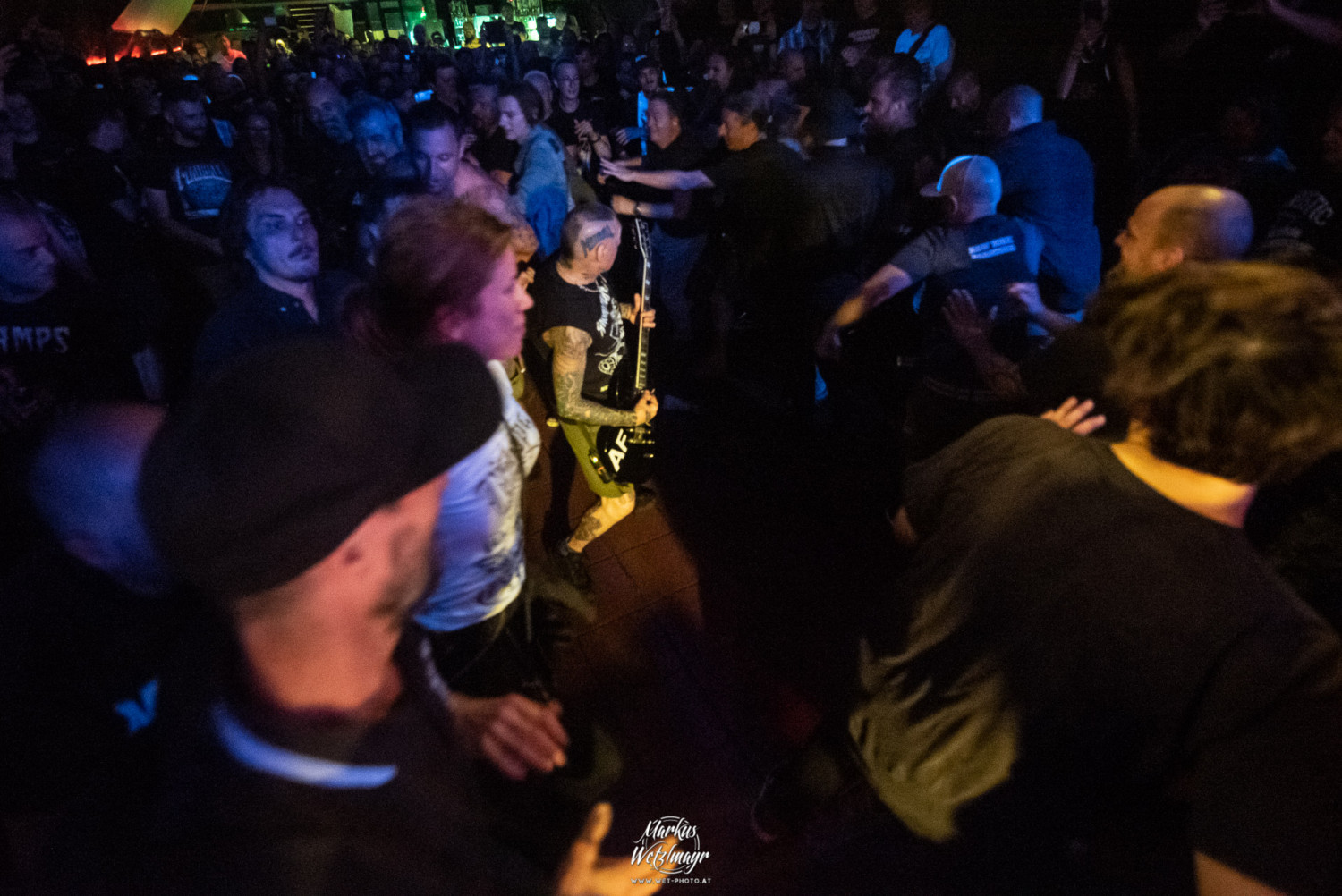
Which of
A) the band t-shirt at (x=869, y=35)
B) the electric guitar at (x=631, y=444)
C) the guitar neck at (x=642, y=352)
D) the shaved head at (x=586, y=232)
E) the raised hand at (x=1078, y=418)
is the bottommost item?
the electric guitar at (x=631, y=444)

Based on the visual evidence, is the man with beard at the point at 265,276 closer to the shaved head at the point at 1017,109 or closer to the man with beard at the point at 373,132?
the man with beard at the point at 373,132

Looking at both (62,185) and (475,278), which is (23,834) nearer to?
(475,278)

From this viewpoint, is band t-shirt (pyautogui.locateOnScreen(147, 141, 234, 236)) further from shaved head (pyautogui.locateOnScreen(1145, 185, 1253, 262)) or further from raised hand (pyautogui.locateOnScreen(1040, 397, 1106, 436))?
shaved head (pyautogui.locateOnScreen(1145, 185, 1253, 262))

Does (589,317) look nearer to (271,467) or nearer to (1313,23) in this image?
(271,467)

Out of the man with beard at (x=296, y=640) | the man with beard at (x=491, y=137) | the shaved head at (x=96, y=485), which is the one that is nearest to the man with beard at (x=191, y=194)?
the man with beard at (x=491, y=137)

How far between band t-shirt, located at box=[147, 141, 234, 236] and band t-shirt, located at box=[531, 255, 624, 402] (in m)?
2.67

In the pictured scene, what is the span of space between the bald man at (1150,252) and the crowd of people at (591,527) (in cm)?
1

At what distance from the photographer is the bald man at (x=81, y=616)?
117 cm

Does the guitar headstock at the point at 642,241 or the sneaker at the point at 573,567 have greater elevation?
the guitar headstock at the point at 642,241

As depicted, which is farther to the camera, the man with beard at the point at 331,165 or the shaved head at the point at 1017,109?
the man with beard at the point at 331,165

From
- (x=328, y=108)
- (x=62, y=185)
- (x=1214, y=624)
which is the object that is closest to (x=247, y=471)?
(x=1214, y=624)

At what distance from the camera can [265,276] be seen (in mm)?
2326

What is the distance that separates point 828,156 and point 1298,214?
6.61ft

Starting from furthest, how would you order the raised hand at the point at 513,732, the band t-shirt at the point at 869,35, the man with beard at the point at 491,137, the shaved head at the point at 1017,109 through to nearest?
the band t-shirt at the point at 869,35 < the man with beard at the point at 491,137 < the shaved head at the point at 1017,109 < the raised hand at the point at 513,732
